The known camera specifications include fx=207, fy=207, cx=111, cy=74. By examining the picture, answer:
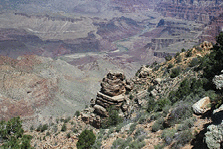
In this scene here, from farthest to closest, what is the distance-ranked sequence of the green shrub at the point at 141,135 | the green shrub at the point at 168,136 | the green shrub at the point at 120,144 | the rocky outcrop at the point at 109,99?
the rocky outcrop at the point at 109,99 → the green shrub at the point at 120,144 → the green shrub at the point at 141,135 → the green shrub at the point at 168,136

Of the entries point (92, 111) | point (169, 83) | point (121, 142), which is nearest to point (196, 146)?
point (121, 142)

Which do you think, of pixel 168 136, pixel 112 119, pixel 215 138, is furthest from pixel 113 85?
pixel 215 138

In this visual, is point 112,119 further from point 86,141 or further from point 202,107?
point 202,107

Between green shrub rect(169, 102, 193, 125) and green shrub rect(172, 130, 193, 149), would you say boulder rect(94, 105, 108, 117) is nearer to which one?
green shrub rect(169, 102, 193, 125)

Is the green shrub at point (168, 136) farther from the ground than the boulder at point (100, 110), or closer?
farther from the ground

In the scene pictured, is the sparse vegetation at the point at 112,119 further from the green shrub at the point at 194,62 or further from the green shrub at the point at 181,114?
the green shrub at the point at 181,114

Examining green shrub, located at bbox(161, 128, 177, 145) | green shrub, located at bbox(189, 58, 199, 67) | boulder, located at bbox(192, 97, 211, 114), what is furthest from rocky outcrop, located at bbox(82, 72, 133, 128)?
green shrub, located at bbox(161, 128, 177, 145)

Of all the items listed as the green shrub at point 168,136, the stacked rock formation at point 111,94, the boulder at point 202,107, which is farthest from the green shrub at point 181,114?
the stacked rock formation at point 111,94

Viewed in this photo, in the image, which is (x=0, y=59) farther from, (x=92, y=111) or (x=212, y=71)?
(x=212, y=71)
